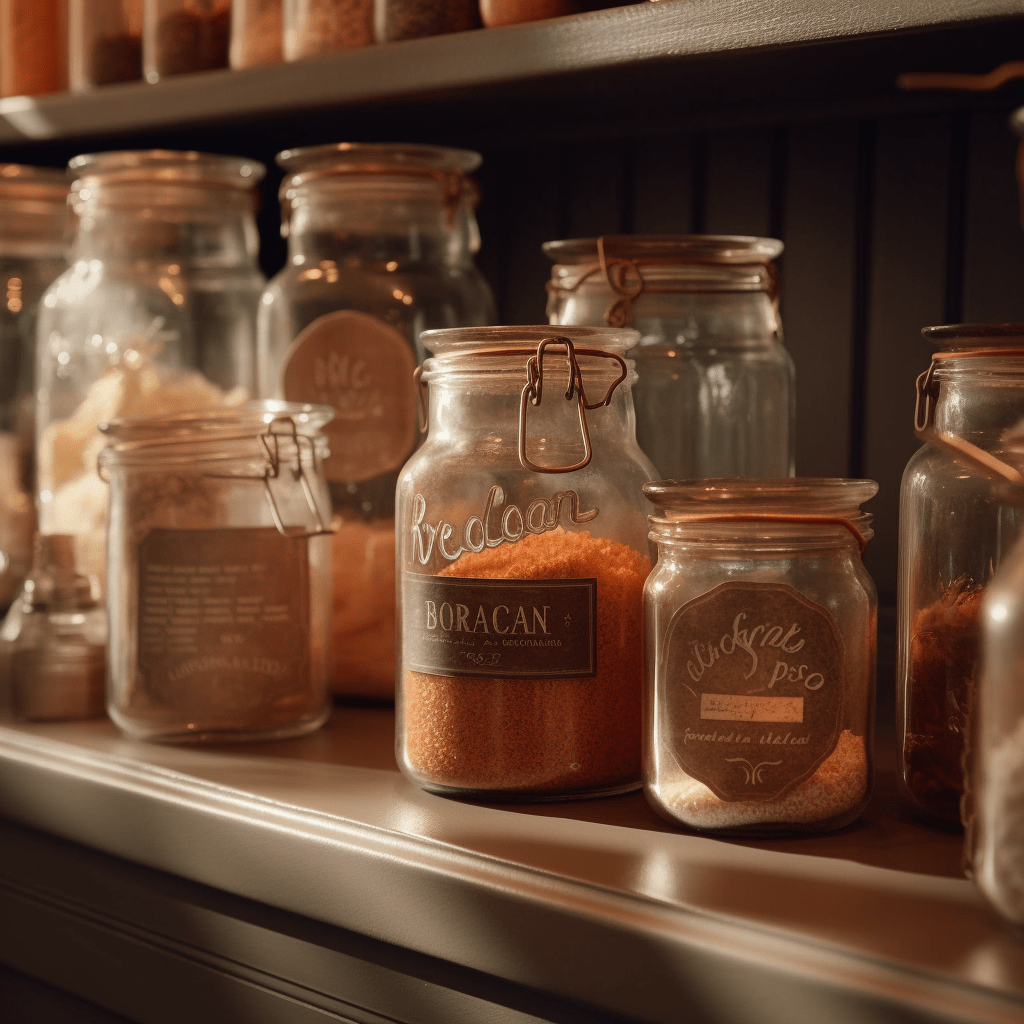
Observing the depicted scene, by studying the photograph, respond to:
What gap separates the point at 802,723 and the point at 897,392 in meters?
0.45

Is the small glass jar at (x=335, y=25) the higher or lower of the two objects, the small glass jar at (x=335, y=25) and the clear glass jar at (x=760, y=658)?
the higher

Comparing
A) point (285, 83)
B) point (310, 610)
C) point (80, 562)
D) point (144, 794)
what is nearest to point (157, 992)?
point (144, 794)

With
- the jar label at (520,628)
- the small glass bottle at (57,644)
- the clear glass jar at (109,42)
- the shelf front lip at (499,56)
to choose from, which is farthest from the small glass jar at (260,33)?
the jar label at (520,628)

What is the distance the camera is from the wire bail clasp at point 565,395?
0.70m

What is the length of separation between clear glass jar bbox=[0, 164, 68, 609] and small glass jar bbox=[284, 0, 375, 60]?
41cm

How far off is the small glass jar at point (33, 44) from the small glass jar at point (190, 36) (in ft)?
0.63

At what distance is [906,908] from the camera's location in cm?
55

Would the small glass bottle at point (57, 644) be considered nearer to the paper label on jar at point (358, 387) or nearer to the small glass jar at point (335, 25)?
the paper label on jar at point (358, 387)

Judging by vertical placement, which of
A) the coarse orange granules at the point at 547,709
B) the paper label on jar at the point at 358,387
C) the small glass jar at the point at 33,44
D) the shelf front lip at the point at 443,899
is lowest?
the shelf front lip at the point at 443,899

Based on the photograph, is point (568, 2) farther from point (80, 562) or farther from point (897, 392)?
point (80, 562)

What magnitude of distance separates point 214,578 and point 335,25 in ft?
1.31

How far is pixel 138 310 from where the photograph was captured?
42.9 inches

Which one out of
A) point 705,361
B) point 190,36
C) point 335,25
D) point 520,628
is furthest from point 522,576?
point 190,36

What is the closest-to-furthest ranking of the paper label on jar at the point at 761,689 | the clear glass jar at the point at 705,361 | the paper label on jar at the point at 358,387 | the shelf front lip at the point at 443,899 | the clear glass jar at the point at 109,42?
the shelf front lip at the point at 443,899
the paper label on jar at the point at 761,689
the clear glass jar at the point at 705,361
the paper label on jar at the point at 358,387
the clear glass jar at the point at 109,42
